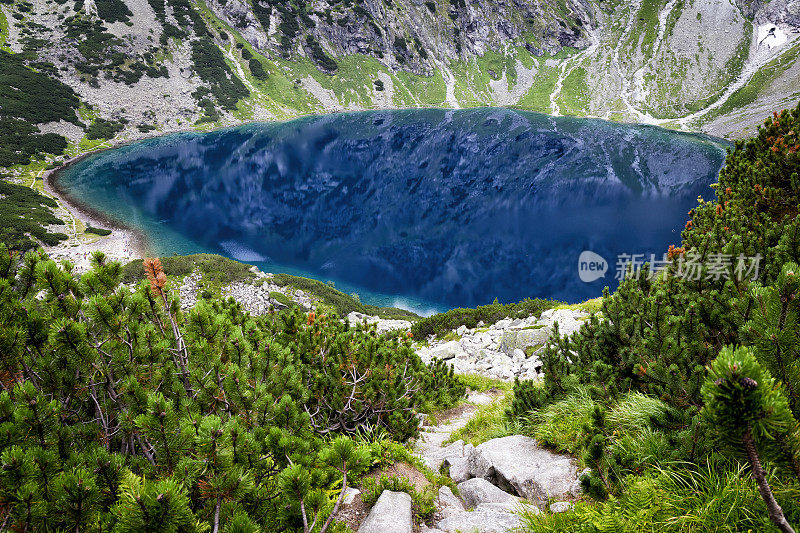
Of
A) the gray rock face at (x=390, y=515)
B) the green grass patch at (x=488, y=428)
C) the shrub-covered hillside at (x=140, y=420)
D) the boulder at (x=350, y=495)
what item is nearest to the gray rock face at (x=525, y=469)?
the green grass patch at (x=488, y=428)

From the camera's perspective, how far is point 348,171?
56.7 m

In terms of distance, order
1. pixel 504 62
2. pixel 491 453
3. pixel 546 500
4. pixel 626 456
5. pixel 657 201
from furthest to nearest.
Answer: pixel 504 62 < pixel 657 201 < pixel 491 453 < pixel 546 500 < pixel 626 456

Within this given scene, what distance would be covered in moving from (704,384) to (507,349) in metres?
13.6

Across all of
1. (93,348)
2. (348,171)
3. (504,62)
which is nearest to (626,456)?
(93,348)

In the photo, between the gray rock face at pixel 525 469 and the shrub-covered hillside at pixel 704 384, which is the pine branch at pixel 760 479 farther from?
the gray rock face at pixel 525 469

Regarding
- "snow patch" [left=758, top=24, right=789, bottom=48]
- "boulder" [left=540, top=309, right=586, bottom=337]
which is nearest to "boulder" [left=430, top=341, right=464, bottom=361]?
"boulder" [left=540, top=309, right=586, bottom=337]

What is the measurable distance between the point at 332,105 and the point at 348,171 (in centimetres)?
6867

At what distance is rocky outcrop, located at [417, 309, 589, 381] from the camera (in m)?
12.3

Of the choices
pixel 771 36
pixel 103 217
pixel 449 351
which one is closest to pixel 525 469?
pixel 449 351

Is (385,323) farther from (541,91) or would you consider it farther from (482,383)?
(541,91)

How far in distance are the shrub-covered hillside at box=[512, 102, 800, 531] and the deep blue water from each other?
71.6ft

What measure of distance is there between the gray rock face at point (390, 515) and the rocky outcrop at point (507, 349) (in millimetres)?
8209

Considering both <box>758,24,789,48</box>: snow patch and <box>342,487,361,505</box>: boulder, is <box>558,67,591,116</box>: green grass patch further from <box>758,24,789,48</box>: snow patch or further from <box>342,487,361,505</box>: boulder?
<box>342,487,361,505</box>: boulder

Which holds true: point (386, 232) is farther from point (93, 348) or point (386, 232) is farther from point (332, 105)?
point (332, 105)
